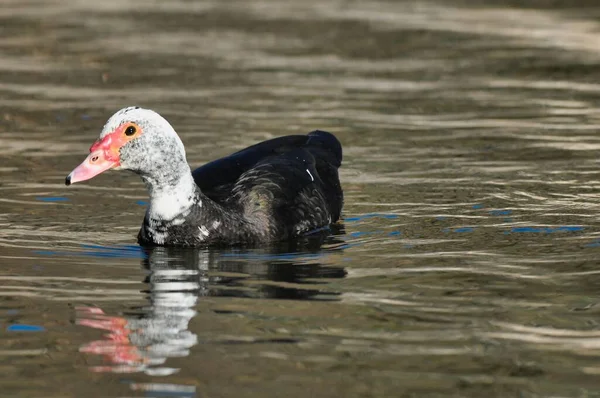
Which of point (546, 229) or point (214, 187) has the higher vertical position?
point (214, 187)

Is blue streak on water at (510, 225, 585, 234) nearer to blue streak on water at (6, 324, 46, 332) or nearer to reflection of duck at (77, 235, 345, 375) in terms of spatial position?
reflection of duck at (77, 235, 345, 375)

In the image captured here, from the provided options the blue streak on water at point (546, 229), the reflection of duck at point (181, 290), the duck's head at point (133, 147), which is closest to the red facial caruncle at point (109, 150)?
the duck's head at point (133, 147)

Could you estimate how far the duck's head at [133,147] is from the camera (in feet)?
32.3

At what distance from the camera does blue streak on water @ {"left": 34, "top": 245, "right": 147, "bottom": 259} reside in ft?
33.1

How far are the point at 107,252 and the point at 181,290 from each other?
4.75 feet

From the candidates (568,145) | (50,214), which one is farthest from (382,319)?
(568,145)

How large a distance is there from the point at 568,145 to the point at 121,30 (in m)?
10.3

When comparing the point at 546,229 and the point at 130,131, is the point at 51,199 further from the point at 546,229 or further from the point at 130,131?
the point at 546,229

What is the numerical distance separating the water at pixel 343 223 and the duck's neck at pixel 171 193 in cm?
30

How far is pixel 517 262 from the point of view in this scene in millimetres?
9547

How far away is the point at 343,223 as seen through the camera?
11.4 metres

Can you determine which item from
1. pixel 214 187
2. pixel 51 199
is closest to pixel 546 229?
pixel 214 187

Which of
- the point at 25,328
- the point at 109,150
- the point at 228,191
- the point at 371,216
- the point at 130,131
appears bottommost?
the point at 25,328

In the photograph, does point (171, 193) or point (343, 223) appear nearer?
point (171, 193)
